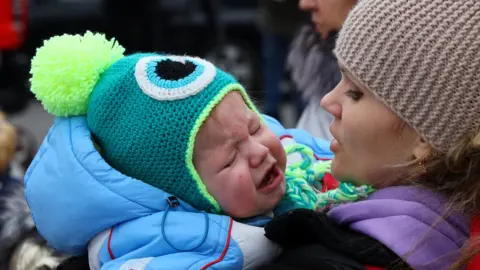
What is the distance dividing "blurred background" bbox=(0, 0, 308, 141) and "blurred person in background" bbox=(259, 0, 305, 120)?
0.10 metres

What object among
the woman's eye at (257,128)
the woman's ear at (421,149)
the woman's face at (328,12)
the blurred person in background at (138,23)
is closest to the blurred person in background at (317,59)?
the woman's face at (328,12)

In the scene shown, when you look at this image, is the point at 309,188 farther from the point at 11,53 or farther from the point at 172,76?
the point at 11,53

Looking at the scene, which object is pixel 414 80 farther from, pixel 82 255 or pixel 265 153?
pixel 82 255

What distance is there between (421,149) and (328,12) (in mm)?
1339

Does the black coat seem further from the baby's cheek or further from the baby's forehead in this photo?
the baby's forehead

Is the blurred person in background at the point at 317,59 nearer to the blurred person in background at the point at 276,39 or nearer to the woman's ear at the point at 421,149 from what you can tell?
the woman's ear at the point at 421,149

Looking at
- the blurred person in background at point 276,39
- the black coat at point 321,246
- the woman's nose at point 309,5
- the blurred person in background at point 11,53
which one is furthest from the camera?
the blurred person in background at point 11,53

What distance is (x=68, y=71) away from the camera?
196 centimetres

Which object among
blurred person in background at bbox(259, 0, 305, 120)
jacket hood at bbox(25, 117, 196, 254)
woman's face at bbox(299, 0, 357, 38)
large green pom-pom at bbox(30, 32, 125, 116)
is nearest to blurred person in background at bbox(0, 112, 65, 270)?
jacket hood at bbox(25, 117, 196, 254)

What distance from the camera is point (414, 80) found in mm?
1647

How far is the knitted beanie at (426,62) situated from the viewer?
1604 mm

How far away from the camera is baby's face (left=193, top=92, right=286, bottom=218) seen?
1899mm

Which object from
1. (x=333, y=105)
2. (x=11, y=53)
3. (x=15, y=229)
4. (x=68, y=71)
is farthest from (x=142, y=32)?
(x=333, y=105)

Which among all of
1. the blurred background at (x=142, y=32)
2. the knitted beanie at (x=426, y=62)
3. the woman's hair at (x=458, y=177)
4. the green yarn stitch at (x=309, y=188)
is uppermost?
the knitted beanie at (x=426, y=62)
